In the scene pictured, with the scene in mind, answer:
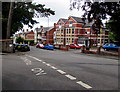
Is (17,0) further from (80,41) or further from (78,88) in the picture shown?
(80,41)

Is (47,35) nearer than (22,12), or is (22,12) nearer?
(22,12)

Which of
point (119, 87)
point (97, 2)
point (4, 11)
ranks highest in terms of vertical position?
point (4, 11)

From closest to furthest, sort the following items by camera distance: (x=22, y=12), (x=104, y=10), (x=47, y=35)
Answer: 1. (x=104, y=10)
2. (x=22, y=12)
3. (x=47, y=35)

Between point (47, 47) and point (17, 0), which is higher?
point (17, 0)

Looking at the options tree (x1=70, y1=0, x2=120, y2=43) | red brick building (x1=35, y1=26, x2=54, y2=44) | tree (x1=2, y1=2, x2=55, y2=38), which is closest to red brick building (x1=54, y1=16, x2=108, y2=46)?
red brick building (x1=35, y1=26, x2=54, y2=44)

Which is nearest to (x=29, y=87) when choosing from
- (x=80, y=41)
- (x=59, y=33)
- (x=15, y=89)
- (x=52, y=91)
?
(x=15, y=89)

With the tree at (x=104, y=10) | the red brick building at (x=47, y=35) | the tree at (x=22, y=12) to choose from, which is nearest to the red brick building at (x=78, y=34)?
the red brick building at (x=47, y=35)

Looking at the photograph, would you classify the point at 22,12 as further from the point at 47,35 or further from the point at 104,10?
the point at 47,35

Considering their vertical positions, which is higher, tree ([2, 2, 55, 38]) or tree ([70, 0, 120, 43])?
tree ([2, 2, 55, 38])

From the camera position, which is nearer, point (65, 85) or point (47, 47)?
point (65, 85)

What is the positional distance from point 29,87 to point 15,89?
475 mm

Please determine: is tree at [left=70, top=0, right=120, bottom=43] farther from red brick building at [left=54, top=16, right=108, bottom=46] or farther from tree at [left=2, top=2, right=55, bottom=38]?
red brick building at [left=54, top=16, right=108, bottom=46]

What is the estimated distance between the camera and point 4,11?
30.7 metres

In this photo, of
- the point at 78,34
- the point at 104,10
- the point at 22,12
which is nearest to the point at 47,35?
the point at 78,34
